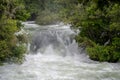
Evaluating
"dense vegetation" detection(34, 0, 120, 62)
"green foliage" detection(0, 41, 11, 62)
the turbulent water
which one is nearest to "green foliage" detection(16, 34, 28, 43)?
the turbulent water

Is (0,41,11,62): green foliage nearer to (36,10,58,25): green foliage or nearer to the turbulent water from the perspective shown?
the turbulent water

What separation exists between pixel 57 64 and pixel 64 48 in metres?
2.99

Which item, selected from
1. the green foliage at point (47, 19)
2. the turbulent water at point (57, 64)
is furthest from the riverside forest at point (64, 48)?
the green foliage at point (47, 19)

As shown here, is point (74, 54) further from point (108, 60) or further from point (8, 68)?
point (8, 68)

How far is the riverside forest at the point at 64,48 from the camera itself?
1239 centimetres

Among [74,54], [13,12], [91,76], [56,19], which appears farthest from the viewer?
[56,19]

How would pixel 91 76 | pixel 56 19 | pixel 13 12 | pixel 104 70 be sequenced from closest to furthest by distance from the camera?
pixel 91 76 → pixel 104 70 → pixel 13 12 → pixel 56 19

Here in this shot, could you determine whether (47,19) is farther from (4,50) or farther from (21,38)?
(4,50)

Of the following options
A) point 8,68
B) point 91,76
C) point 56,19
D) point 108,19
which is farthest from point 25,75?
point 56,19

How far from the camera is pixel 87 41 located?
15.4 m

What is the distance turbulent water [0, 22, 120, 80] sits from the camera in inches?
468

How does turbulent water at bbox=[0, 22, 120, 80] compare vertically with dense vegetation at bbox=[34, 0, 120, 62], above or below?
below

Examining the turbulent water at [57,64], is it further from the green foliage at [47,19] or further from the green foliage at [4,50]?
the green foliage at [47,19]

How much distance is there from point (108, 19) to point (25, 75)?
5869mm
